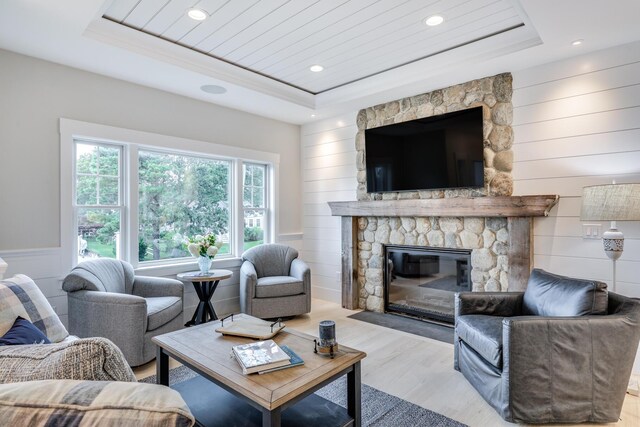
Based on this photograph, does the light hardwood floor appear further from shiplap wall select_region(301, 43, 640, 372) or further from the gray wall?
the gray wall

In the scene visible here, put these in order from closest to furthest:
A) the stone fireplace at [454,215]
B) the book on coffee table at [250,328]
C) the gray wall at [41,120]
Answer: the book on coffee table at [250,328], the gray wall at [41,120], the stone fireplace at [454,215]

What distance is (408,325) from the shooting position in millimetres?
3951

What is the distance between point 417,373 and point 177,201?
311 cm

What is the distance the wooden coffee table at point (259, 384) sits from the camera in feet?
5.10

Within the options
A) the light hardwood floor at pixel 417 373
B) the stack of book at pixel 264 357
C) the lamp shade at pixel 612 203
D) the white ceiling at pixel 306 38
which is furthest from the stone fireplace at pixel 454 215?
the stack of book at pixel 264 357

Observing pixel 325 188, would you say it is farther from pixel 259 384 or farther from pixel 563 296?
pixel 259 384

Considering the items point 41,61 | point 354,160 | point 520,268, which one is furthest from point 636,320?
point 41,61

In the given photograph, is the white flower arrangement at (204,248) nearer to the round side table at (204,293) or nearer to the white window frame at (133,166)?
the round side table at (204,293)

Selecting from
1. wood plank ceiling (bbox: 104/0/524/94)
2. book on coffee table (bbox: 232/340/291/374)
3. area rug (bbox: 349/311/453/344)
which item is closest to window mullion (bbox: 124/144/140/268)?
wood plank ceiling (bbox: 104/0/524/94)

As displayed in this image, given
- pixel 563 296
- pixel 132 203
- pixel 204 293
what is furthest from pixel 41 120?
pixel 563 296

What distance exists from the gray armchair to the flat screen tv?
55.1 inches

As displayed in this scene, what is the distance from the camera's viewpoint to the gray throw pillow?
2.17m

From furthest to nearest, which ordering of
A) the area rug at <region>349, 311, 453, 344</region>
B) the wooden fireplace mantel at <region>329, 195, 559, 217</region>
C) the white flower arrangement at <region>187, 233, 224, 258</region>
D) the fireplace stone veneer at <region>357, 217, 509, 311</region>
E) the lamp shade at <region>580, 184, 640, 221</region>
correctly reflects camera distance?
the white flower arrangement at <region>187, 233, 224, 258</region> < the area rug at <region>349, 311, 453, 344</region> < the fireplace stone veneer at <region>357, 217, 509, 311</region> < the wooden fireplace mantel at <region>329, 195, 559, 217</region> < the lamp shade at <region>580, 184, 640, 221</region>

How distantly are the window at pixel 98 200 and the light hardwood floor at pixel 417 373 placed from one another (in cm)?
132
